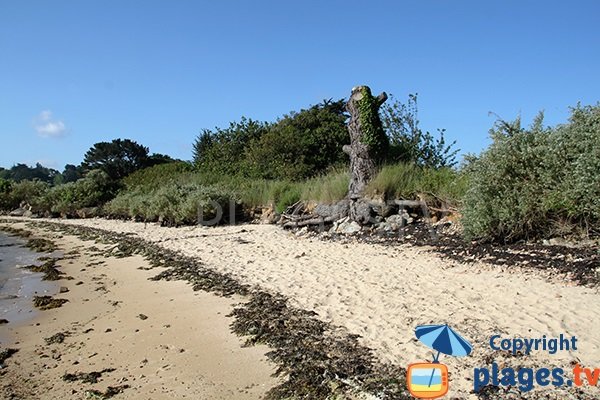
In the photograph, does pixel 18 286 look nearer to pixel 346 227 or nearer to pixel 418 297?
pixel 418 297

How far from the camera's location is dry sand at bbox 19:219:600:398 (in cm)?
364

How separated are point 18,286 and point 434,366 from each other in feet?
24.5

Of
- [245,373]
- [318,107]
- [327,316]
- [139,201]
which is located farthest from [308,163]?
[245,373]

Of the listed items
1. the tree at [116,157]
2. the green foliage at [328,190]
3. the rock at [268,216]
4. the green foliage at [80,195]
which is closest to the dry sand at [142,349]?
the green foliage at [328,190]

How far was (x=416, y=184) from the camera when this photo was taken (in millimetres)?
10539

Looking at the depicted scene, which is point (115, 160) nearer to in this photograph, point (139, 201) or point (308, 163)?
point (139, 201)

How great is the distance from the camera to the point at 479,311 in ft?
14.8

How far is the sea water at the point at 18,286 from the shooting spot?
579cm

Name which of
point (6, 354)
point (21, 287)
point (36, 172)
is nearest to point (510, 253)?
point (6, 354)

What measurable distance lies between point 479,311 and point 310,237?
639cm

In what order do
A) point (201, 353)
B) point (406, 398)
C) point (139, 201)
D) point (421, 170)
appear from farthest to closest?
point (139, 201) < point (421, 170) < point (201, 353) < point (406, 398)

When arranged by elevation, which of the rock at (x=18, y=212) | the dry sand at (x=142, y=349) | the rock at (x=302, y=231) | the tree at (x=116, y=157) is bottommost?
the dry sand at (x=142, y=349)

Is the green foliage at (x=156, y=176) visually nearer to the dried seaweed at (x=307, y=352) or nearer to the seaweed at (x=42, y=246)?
the seaweed at (x=42, y=246)

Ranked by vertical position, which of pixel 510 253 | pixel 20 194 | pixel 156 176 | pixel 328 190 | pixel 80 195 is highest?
pixel 156 176
